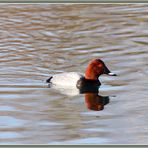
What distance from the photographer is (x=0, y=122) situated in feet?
32.5

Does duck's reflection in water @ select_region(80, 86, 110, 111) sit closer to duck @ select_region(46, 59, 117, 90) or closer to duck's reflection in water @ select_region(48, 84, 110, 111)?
duck's reflection in water @ select_region(48, 84, 110, 111)

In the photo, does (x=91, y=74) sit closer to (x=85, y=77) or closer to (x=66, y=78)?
(x=85, y=77)

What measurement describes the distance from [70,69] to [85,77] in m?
0.78

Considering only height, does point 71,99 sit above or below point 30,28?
below

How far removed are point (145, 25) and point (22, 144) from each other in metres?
8.33

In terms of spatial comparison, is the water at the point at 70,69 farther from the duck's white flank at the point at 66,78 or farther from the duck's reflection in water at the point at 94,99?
the duck's white flank at the point at 66,78

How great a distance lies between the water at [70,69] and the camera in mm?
9438

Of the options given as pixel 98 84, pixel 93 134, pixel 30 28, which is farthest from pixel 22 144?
pixel 30 28

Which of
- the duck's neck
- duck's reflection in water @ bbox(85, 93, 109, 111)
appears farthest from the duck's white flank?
duck's reflection in water @ bbox(85, 93, 109, 111)

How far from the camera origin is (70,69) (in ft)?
43.9

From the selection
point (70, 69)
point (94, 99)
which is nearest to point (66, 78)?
point (70, 69)

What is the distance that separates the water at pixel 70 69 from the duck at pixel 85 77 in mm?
179

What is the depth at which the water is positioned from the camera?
372 inches

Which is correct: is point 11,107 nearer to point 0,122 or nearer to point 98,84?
point 0,122
